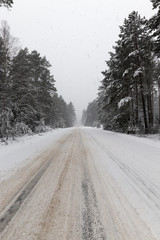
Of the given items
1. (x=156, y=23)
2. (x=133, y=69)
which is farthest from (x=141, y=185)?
(x=133, y=69)

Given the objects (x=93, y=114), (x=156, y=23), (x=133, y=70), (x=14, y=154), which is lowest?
(x=14, y=154)

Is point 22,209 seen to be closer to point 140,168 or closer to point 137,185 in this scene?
point 137,185

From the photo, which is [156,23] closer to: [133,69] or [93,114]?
[133,69]

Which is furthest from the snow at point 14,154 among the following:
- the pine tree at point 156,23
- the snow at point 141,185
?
the pine tree at point 156,23

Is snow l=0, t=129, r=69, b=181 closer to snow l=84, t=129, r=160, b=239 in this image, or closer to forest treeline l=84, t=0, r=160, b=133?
snow l=84, t=129, r=160, b=239

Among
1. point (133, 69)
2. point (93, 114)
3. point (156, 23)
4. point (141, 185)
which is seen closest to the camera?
point (141, 185)

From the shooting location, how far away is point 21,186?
11.1ft

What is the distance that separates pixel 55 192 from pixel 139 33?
16998 mm

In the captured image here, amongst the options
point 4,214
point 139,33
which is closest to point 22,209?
point 4,214

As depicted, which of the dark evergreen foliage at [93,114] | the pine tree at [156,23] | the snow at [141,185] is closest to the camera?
the snow at [141,185]

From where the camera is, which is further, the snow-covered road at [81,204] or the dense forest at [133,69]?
the dense forest at [133,69]

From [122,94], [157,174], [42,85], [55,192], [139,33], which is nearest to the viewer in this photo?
[55,192]

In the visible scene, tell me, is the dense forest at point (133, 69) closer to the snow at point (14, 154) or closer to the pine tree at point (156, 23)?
the pine tree at point (156, 23)

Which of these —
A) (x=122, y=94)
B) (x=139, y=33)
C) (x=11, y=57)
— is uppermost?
(x=139, y=33)
